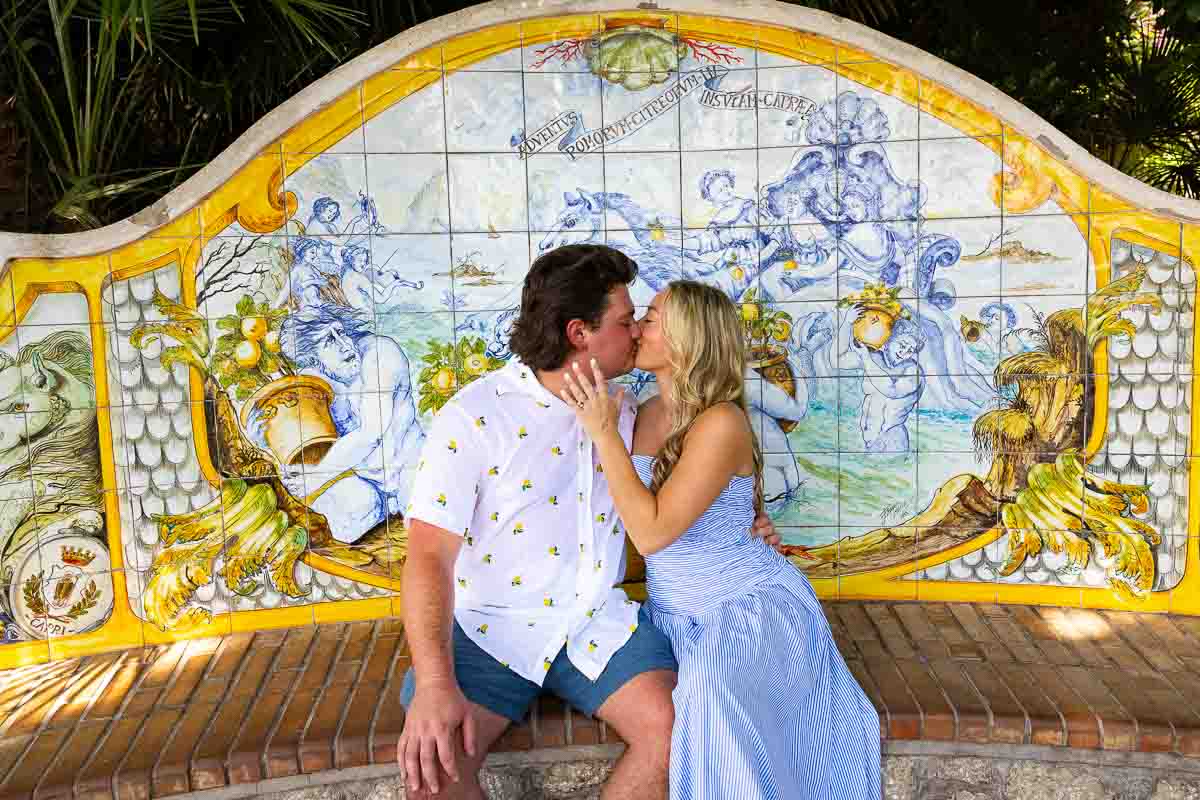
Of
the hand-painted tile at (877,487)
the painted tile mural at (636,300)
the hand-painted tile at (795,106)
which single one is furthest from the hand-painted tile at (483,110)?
the hand-painted tile at (877,487)

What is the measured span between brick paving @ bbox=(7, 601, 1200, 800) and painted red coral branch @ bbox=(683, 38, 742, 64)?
1.87 metres

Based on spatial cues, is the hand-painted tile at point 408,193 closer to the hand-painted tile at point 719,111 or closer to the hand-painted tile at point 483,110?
the hand-painted tile at point 483,110

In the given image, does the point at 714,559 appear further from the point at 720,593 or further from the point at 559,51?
the point at 559,51

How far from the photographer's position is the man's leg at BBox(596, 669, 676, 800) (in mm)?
2391

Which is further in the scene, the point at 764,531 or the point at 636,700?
the point at 764,531

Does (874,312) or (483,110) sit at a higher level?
(483,110)

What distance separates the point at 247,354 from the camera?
332cm

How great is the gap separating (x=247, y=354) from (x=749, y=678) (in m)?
1.93

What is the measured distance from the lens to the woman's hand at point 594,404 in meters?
2.54

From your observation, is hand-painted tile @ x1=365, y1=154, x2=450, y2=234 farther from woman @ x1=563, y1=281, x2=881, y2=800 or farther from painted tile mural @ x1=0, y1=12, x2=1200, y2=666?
woman @ x1=563, y1=281, x2=881, y2=800

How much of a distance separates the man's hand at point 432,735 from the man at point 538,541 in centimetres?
8

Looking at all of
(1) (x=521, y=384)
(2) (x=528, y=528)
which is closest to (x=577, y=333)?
(1) (x=521, y=384)

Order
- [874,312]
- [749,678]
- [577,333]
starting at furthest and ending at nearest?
[874,312], [577,333], [749,678]

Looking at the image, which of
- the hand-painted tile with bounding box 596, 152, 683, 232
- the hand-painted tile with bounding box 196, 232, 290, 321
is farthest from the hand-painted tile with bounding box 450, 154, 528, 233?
the hand-painted tile with bounding box 196, 232, 290, 321
